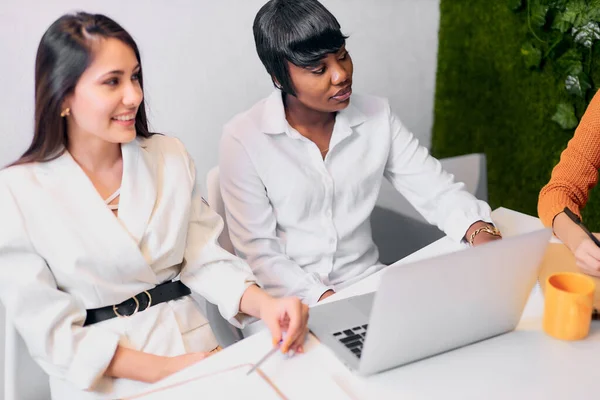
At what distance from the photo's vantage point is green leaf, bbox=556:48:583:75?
2.17 meters

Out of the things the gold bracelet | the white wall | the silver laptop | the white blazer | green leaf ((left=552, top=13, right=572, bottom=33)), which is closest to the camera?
the silver laptop

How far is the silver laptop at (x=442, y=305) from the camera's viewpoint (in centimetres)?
90

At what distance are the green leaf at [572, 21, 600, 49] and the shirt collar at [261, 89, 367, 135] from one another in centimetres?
88

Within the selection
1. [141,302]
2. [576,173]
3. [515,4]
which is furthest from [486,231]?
[515,4]

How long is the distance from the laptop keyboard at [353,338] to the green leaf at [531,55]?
1.57 metres

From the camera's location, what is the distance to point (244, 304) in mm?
1323

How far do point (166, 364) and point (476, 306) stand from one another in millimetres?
590

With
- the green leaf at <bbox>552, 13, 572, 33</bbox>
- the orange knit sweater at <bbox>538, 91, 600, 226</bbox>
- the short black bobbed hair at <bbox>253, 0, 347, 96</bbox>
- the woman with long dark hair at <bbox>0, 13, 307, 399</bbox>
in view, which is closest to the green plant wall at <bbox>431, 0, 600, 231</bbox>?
the green leaf at <bbox>552, 13, 572, 33</bbox>

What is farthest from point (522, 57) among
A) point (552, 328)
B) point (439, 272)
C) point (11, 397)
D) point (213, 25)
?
point (11, 397)

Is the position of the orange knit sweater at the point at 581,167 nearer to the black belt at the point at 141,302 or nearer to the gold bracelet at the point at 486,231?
the gold bracelet at the point at 486,231

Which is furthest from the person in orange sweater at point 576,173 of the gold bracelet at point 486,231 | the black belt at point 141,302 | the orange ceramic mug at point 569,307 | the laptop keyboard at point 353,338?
the black belt at point 141,302

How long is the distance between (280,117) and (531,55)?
1.12m

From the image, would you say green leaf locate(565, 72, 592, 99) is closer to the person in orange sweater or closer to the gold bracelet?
the person in orange sweater

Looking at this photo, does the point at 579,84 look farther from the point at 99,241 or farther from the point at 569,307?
the point at 99,241
